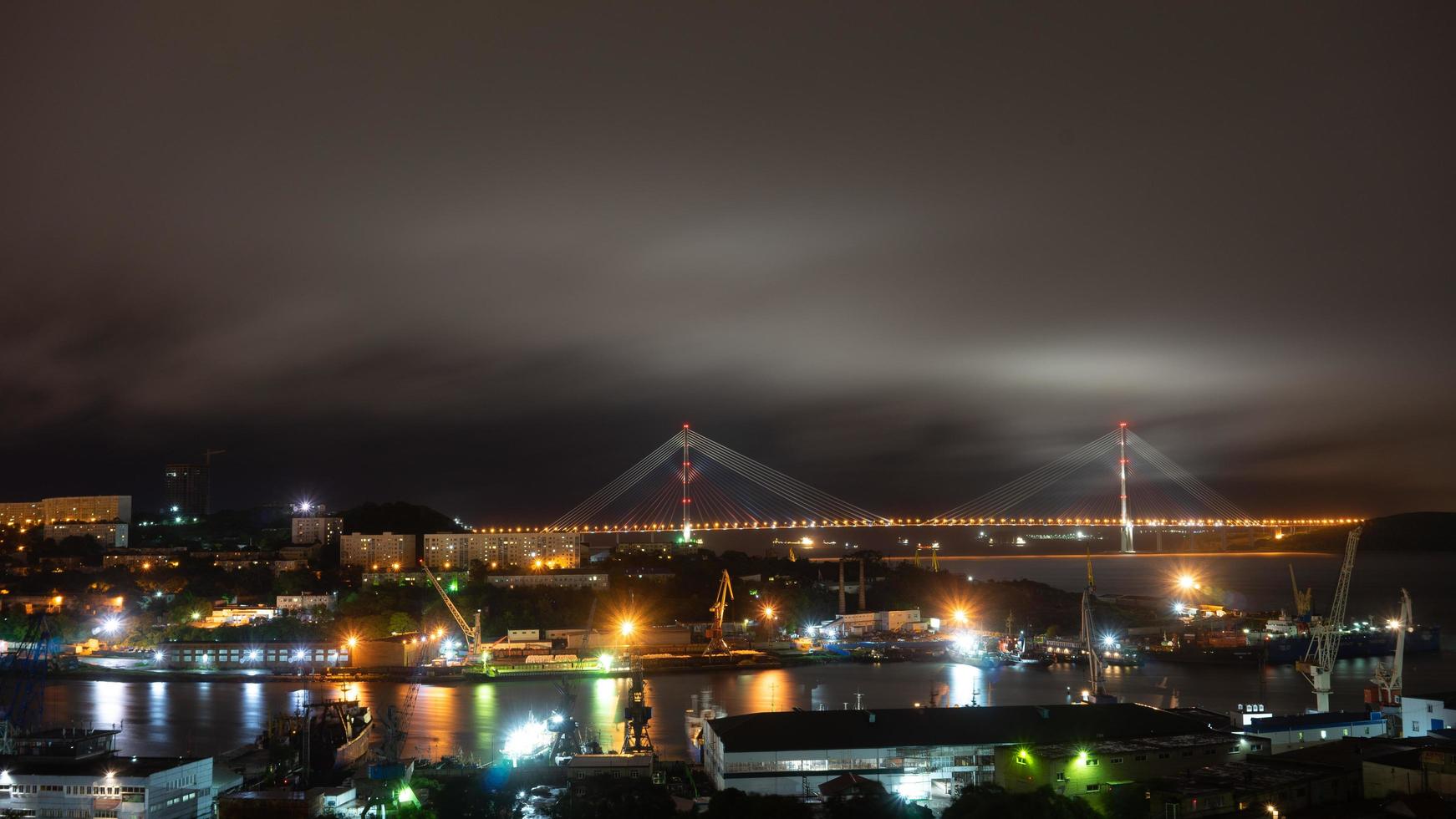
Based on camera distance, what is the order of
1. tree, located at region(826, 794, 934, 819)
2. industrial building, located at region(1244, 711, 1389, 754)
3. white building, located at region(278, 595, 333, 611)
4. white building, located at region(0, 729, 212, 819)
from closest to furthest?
tree, located at region(826, 794, 934, 819)
white building, located at region(0, 729, 212, 819)
industrial building, located at region(1244, 711, 1389, 754)
white building, located at region(278, 595, 333, 611)

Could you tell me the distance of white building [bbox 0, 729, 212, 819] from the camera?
5.11 meters

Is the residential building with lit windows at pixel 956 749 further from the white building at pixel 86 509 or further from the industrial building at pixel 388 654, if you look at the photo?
the white building at pixel 86 509

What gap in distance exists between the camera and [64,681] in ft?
38.9

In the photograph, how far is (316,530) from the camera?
20625 mm

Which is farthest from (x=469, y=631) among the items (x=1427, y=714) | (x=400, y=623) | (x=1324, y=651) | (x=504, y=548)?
(x=1427, y=714)

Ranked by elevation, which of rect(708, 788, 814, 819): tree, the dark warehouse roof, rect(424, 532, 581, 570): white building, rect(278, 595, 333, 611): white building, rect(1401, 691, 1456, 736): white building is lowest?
rect(1401, 691, 1456, 736): white building

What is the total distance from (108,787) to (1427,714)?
7.09 metres

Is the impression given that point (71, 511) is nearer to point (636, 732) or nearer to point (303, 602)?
point (303, 602)

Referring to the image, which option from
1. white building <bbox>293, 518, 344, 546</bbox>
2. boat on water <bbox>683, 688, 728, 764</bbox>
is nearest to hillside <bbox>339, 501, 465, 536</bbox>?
white building <bbox>293, 518, 344, 546</bbox>

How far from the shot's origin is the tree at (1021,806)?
4270 millimetres

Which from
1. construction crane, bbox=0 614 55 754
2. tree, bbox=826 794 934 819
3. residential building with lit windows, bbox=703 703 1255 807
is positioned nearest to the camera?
tree, bbox=826 794 934 819

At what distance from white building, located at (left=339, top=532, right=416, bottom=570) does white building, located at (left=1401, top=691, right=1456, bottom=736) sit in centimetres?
1563

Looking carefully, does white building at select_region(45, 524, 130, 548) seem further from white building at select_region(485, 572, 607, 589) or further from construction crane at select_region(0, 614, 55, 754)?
white building at select_region(485, 572, 607, 589)

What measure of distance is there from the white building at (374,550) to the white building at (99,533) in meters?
4.70
